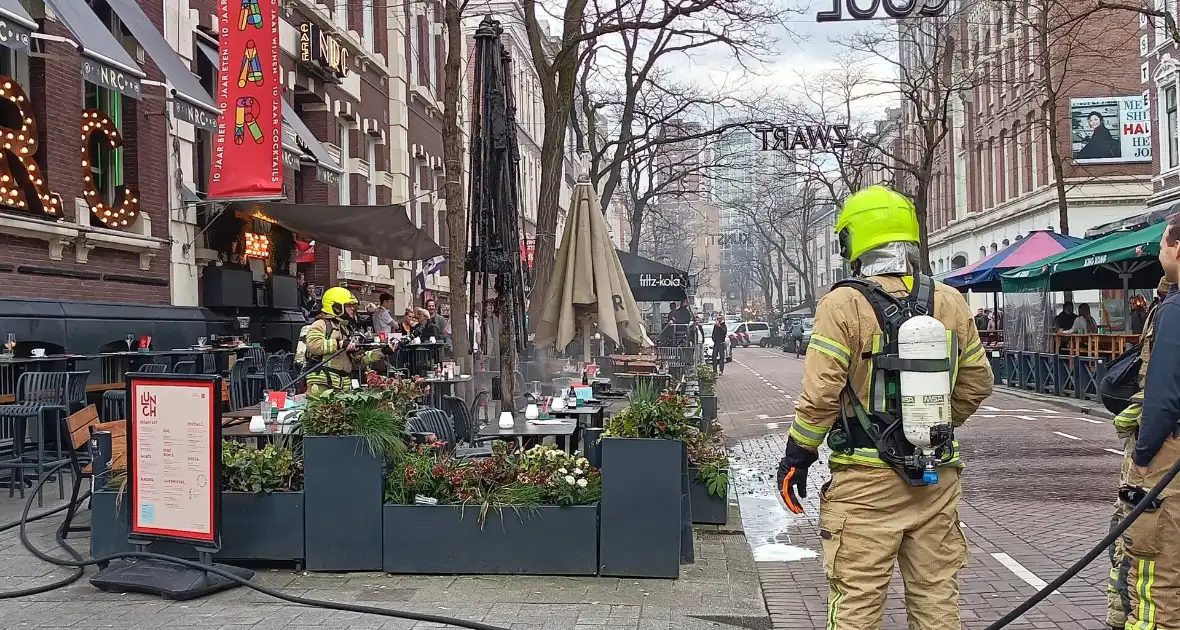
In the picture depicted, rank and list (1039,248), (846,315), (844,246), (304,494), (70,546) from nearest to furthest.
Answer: (846,315), (844,246), (304,494), (70,546), (1039,248)

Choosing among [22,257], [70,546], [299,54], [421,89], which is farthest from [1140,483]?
[421,89]

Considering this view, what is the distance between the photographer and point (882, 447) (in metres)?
3.94

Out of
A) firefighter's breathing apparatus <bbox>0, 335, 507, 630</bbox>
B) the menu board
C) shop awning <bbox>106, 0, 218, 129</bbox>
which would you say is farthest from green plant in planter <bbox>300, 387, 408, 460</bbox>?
shop awning <bbox>106, 0, 218, 129</bbox>

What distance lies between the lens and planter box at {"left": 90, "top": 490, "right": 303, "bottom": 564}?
20.6ft

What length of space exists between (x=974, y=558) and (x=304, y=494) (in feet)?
14.3

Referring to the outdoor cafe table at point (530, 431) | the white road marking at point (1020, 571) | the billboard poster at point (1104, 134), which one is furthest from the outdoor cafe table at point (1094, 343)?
the billboard poster at point (1104, 134)

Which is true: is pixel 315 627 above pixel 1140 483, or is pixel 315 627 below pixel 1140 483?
below

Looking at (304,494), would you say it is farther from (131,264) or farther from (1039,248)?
(1039,248)

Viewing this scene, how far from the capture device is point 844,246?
437 centimetres

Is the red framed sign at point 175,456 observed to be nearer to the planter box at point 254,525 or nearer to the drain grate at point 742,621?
the planter box at point 254,525

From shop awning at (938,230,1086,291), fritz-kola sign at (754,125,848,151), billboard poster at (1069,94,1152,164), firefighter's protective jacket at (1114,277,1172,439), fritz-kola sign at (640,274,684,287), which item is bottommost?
firefighter's protective jacket at (1114,277,1172,439)

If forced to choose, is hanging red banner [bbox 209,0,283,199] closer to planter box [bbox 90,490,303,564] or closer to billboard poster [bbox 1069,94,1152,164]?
planter box [bbox 90,490,303,564]

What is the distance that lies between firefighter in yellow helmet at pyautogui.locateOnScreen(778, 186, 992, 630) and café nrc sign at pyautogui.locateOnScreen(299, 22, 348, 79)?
1803 cm

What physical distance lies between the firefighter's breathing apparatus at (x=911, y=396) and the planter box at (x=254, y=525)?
3.41 metres
